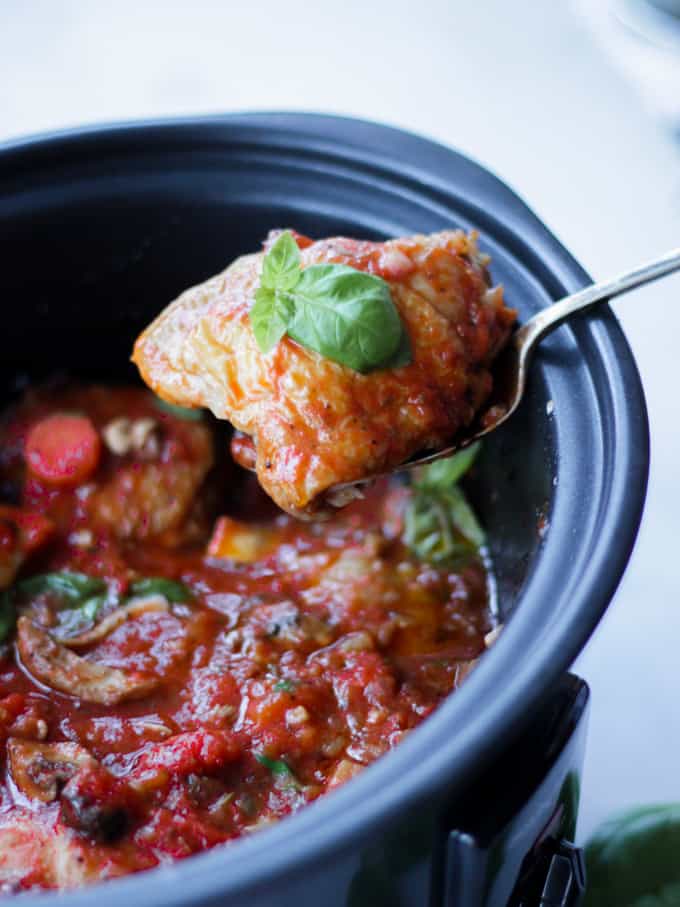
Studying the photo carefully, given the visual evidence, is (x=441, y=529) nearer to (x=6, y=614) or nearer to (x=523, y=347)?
(x=523, y=347)

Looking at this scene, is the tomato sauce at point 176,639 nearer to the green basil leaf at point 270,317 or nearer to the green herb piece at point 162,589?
the green herb piece at point 162,589

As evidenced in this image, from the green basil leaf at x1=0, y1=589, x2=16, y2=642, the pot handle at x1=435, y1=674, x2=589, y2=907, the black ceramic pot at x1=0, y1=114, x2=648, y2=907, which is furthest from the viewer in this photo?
the green basil leaf at x1=0, y1=589, x2=16, y2=642

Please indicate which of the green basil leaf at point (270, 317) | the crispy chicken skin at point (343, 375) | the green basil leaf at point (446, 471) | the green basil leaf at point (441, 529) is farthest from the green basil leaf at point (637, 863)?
the green basil leaf at point (270, 317)

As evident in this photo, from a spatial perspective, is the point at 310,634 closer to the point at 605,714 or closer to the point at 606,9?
the point at 605,714

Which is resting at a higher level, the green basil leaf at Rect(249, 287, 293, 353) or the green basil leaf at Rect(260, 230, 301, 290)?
the green basil leaf at Rect(260, 230, 301, 290)

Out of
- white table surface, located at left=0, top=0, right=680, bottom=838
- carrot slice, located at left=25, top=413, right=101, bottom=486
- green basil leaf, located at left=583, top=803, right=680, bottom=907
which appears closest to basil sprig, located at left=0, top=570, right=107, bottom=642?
carrot slice, located at left=25, top=413, right=101, bottom=486

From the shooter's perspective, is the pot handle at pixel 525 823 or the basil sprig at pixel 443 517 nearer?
the pot handle at pixel 525 823

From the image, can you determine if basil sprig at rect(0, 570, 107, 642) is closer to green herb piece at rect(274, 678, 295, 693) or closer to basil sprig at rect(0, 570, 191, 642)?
basil sprig at rect(0, 570, 191, 642)
